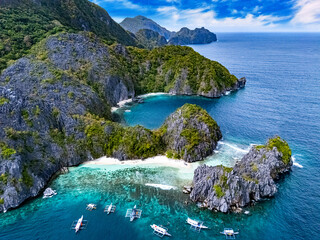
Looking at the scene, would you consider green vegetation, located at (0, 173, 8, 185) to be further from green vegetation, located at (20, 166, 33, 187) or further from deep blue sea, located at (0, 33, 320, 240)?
deep blue sea, located at (0, 33, 320, 240)

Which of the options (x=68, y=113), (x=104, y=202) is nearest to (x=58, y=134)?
(x=68, y=113)

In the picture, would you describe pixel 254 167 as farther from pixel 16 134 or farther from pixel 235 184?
pixel 16 134

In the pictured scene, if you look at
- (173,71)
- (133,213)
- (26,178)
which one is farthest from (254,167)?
(173,71)

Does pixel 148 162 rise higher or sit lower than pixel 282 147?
lower

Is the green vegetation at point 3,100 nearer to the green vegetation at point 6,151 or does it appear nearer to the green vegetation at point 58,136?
the green vegetation at point 6,151

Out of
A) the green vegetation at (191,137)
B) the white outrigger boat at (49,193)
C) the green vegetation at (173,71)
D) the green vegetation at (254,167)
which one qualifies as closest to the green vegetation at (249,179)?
the green vegetation at (254,167)

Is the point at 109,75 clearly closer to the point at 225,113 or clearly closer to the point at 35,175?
the point at 225,113
